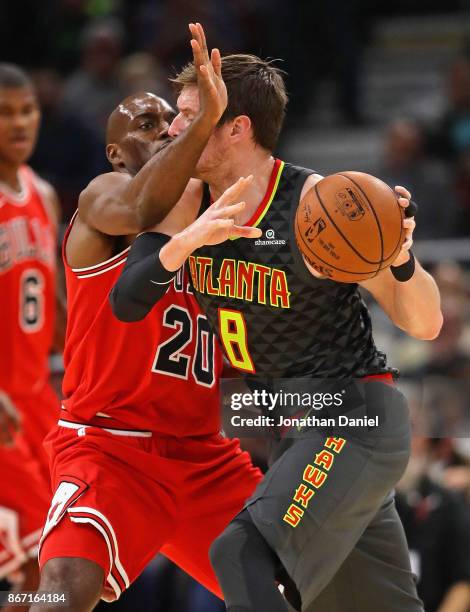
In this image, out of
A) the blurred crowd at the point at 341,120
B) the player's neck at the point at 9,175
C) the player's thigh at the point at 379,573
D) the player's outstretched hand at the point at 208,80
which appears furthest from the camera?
the blurred crowd at the point at 341,120

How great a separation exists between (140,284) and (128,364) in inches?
23.5

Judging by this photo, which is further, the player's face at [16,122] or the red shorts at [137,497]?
the player's face at [16,122]

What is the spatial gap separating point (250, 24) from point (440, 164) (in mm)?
2454

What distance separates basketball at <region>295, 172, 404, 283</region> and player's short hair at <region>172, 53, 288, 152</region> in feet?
1.37

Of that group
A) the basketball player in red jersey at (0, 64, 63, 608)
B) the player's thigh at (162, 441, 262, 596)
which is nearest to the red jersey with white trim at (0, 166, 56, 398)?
the basketball player in red jersey at (0, 64, 63, 608)

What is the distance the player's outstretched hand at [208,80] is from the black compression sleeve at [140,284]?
0.50 metres

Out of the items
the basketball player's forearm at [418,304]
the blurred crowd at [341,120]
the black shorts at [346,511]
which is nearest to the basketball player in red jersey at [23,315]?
the blurred crowd at [341,120]

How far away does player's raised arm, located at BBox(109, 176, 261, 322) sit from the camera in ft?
13.0

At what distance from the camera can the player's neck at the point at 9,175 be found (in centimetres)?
659

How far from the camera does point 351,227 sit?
13.1 ft

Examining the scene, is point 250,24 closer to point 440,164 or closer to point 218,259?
point 440,164

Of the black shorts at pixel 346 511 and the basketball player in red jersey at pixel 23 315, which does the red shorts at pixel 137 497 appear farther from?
the basketball player in red jersey at pixel 23 315

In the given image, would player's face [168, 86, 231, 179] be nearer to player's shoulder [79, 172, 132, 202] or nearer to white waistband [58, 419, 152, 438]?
player's shoulder [79, 172, 132, 202]

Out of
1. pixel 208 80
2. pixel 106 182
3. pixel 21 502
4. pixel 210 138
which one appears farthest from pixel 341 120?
pixel 208 80
